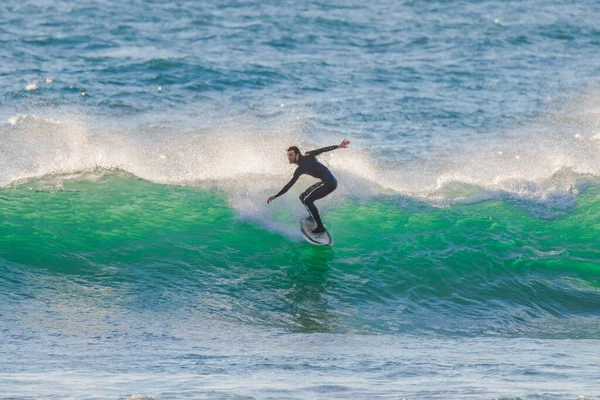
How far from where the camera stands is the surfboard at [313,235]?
43.0ft

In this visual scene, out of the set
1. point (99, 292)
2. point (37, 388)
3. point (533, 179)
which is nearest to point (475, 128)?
point (533, 179)

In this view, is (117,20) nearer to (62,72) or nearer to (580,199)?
(62,72)

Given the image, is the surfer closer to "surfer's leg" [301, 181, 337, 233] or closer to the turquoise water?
"surfer's leg" [301, 181, 337, 233]

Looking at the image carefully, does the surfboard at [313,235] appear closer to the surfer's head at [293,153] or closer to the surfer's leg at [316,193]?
the surfer's leg at [316,193]

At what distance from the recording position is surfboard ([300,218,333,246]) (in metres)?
13.1

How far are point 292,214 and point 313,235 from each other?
111cm

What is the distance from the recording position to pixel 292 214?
1416cm

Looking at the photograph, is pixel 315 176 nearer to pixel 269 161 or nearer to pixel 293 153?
pixel 293 153

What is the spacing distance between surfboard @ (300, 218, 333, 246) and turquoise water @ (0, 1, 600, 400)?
0.26m

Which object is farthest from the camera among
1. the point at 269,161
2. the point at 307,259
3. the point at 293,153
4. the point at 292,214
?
the point at 269,161

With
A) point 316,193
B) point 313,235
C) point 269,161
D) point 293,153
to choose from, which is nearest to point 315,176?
point 316,193

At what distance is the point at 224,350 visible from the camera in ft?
30.9

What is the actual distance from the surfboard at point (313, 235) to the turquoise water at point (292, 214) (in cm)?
26

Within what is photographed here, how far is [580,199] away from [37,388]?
10.8 m
